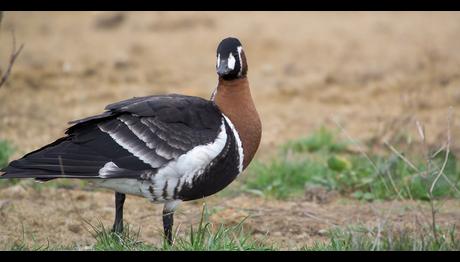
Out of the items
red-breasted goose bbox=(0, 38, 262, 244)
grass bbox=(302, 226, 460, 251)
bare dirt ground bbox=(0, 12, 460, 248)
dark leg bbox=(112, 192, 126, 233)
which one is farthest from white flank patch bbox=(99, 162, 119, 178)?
grass bbox=(302, 226, 460, 251)

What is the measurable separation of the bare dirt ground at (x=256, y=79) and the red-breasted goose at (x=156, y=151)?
28.3 inches

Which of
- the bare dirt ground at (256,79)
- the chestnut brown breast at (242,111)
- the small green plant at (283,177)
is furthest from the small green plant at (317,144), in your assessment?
the chestnut brown breast at (242,111)

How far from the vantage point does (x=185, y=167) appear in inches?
208

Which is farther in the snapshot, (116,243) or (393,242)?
(116,243)

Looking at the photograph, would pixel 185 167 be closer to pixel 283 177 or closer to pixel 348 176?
pixel 283 177

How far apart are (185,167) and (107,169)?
0.47 metres

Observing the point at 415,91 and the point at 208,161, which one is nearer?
the point at 208,161

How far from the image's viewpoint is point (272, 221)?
621 centimetres

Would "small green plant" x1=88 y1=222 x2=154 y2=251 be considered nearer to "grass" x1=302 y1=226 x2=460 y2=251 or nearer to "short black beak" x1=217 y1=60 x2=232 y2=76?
"grass" x1=302 y1=226 x2=460 y2=251

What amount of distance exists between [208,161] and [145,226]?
1.11m

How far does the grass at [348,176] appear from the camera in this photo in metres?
6.68

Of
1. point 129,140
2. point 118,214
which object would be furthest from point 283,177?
point 129,140

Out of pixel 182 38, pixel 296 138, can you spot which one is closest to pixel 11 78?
pixel 182 38

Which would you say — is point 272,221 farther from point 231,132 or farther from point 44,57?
point 44,57
